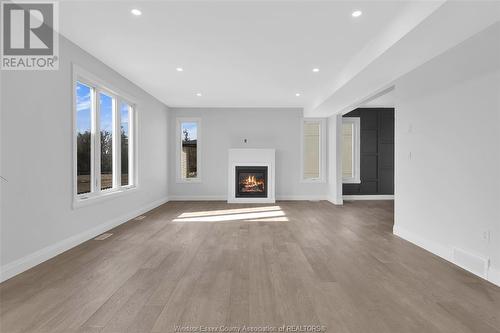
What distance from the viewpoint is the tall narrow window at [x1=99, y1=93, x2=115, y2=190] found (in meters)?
4.34

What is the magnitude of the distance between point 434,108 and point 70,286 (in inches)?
175

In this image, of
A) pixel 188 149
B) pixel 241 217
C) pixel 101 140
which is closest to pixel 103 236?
pixel 101 140

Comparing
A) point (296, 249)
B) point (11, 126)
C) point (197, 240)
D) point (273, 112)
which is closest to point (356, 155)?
point (273, 112)

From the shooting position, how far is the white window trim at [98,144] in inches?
135

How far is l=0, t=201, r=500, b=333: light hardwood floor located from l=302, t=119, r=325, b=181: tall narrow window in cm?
373

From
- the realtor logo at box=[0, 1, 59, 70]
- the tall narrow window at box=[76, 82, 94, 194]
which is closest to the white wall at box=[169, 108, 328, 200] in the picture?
the tall narrow window at box=[76, 82, 94, 194]

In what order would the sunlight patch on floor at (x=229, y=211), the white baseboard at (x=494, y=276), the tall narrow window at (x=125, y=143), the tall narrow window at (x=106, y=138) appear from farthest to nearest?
the sunlight patch on floor at (x=229, y=211), the tall narrow window at (x=125, y=143), the tall narrow window at (x=106, y=138), the white baseboard at (x=494, y=276)

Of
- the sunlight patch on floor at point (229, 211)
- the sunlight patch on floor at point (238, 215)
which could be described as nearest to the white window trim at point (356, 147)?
the sunlight patch on floor at point (229, 211)

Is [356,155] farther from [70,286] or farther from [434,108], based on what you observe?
[70,286]

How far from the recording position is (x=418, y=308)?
1.97 metres

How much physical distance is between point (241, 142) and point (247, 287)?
5552 millimetres

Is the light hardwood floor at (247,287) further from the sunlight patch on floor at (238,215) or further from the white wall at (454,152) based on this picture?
the sunlight patch on floor at (238,215)

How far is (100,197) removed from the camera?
4.02 meters

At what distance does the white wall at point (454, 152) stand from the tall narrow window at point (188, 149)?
5.31 metres
